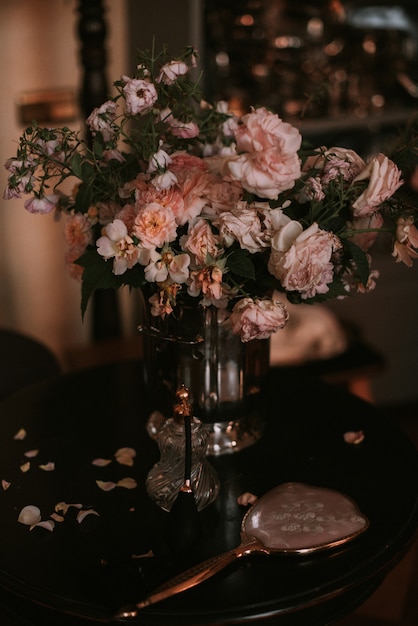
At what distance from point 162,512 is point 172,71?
0.56 meters

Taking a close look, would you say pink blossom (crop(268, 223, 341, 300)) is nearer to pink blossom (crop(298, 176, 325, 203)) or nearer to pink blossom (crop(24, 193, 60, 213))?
pink blossom (crop(298, 176, 325, 203))

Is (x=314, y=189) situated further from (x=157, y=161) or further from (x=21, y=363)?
(x=21, y=363)

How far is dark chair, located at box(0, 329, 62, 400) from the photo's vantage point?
5.16ft

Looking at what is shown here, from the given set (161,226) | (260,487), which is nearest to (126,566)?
(260,487)

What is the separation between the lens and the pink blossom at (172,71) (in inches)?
35.1

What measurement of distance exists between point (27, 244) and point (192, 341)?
57.7 inches

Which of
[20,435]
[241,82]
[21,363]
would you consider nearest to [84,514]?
[20,435]

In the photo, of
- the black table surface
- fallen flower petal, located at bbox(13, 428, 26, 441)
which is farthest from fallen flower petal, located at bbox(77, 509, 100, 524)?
fallen flower petal, located at bbox(13, 428, 26, 441)

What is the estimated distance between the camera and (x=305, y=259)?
84 centimetres

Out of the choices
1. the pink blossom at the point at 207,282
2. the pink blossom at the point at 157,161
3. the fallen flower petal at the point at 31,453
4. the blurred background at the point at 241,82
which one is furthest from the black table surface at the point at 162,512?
the blurred background at the point at 241,82

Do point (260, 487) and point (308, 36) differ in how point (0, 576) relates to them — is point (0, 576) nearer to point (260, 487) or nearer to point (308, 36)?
point (260, 487)

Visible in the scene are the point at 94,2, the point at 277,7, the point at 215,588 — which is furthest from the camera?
the point at 277,7

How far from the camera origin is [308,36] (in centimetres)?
236

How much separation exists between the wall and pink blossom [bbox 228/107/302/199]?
1.41 meters
